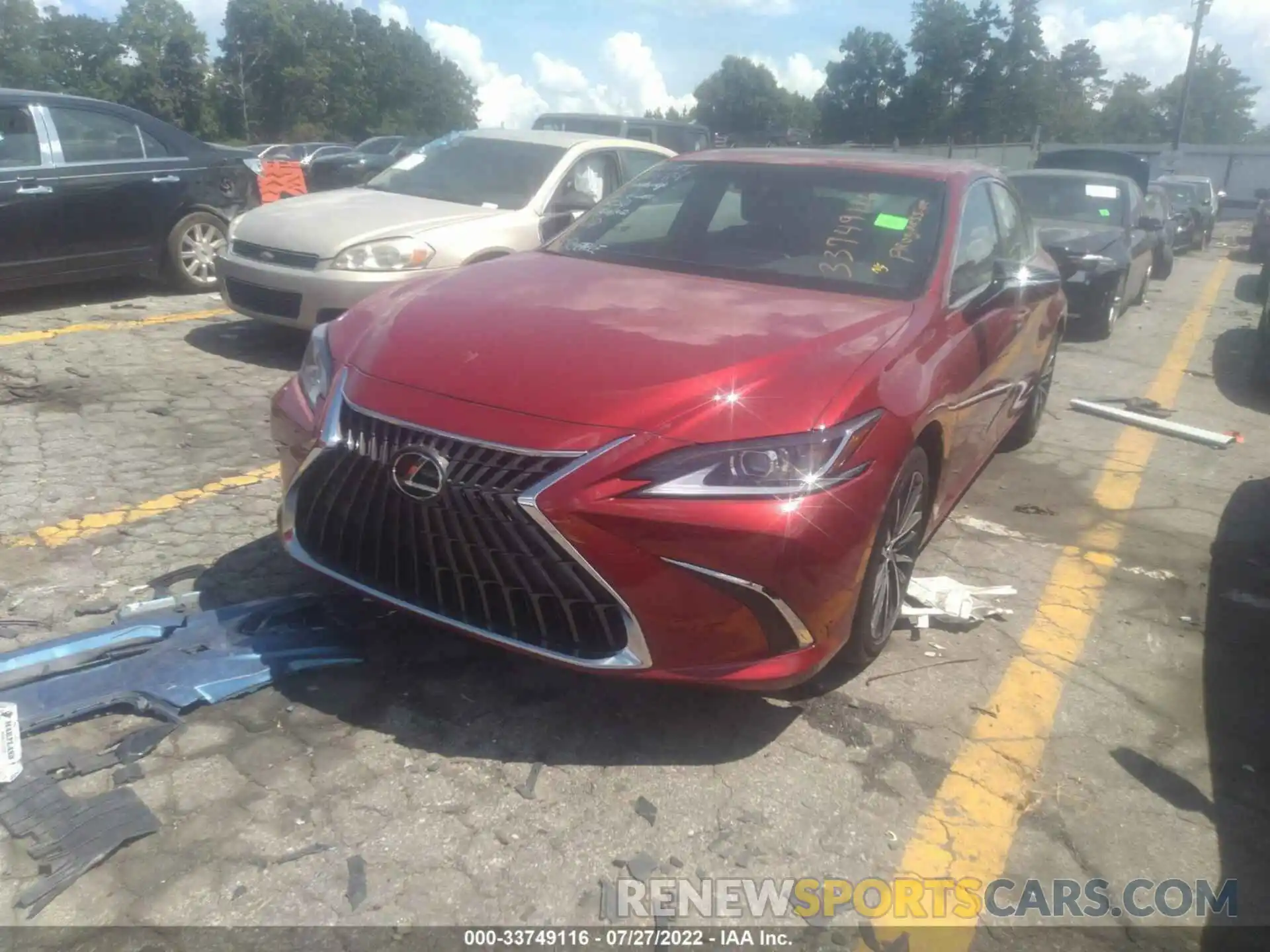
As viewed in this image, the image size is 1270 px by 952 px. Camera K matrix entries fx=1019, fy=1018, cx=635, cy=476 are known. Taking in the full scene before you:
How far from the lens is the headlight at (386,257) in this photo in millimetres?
6324

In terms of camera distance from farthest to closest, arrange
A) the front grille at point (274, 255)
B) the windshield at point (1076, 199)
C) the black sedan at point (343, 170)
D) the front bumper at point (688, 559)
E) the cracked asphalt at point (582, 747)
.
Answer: the black sedan at point (343, 170) < the windshield at point (1076, 199) < the front grille at point (274, 255) < the front bumper at point (688, 559) < the cracked asphalt at point (582, 747)

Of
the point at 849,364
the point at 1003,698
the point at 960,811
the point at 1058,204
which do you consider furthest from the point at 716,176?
the point at 1058,204

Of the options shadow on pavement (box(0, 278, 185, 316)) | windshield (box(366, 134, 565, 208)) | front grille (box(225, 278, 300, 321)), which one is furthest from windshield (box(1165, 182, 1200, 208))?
front grille (box(225, 278, 300, 321))

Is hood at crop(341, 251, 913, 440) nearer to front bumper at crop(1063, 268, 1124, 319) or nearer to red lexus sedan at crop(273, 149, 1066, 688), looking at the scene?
red lexus sedan at crop(273, 149, 1066, 688)

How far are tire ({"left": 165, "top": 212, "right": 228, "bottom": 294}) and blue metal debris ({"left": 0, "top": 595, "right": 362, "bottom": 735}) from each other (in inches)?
223

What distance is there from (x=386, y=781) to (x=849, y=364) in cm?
173

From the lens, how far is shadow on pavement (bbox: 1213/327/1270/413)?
25.3 ft

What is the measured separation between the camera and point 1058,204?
10.7 m

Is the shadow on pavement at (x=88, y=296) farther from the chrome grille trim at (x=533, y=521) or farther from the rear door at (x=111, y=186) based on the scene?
the chrome grille trim at (x=533, y=521)

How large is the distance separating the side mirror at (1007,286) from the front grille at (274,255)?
13.7ft

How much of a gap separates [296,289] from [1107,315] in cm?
739

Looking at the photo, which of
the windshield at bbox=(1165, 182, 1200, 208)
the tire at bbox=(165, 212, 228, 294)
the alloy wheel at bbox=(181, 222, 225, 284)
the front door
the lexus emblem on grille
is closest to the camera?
the lexus emblem on grille

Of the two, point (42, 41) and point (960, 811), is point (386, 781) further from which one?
point (42, 41)

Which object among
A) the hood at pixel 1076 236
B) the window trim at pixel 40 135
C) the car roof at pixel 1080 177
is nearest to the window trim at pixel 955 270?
the hood at pixel 1076 236
